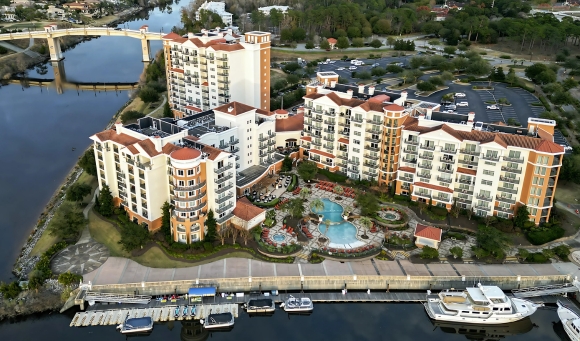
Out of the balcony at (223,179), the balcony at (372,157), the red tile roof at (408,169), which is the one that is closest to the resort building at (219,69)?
the balcony at (372,157)

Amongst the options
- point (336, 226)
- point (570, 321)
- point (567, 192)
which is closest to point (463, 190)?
point (336, 226)

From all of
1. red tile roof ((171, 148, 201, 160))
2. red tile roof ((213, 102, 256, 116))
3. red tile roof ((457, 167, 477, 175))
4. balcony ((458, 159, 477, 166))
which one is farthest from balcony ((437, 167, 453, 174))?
red tile roof ((171, 148, 201, 160))

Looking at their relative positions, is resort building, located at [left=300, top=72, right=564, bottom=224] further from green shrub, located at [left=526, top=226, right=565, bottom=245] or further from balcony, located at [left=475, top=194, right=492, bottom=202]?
green shrub, located at [left=526, top=226, right=565, bottom=245]

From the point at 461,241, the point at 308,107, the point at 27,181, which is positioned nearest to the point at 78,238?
→ the point at 27,181

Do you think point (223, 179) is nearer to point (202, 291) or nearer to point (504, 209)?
point (202, 291)

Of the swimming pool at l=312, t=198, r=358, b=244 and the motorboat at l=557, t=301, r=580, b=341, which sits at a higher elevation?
the swimming pool at l=312, t=198, r=358, b=244

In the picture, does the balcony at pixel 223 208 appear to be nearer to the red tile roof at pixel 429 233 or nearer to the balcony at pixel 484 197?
the red tile roof at pixel 429 233
